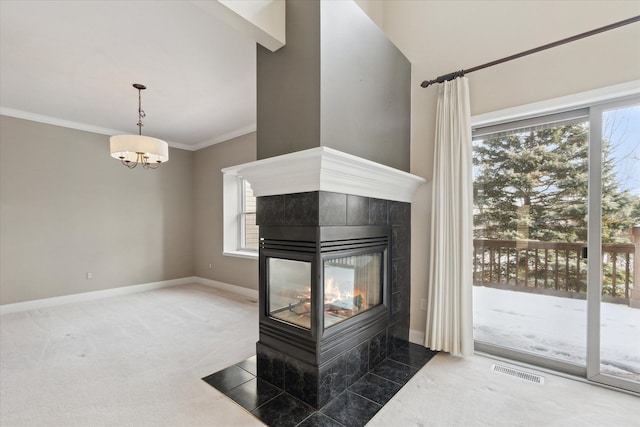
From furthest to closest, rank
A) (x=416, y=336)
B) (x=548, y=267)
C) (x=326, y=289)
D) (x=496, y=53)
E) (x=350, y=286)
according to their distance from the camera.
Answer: (x=416, y=336), (x=496, y=53), (x=548, y=267), (x=350, y=286), (x=326, y=289)

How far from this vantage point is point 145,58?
9.21 feet

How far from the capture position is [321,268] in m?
1.89

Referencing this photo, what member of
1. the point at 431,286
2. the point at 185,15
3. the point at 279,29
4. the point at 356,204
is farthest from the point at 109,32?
the point at 431,286

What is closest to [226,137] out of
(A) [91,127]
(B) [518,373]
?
(A) [91,127]

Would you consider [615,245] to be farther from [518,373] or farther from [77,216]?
[77,216]

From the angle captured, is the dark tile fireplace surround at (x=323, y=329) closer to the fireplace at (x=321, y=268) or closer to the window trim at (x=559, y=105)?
the fireplace at (x=321, y=268)

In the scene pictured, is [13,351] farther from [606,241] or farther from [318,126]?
[606,241]

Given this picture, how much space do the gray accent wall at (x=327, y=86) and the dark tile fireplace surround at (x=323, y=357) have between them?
409mm

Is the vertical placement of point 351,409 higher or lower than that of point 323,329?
lower

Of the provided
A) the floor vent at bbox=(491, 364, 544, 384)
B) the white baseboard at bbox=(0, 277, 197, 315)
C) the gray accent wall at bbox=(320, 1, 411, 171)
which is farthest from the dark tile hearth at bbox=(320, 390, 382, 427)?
the white baseboard at bbox=(0, 277, 197, 315)

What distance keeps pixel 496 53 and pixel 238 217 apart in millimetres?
4429

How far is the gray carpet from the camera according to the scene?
178cm

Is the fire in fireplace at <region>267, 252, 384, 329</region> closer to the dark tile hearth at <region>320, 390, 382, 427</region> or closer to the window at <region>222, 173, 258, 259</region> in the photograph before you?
the dark tile hearth at <region>320, 390, 382, 427</region>

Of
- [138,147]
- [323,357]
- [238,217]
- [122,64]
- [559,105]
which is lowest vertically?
[323,357]
